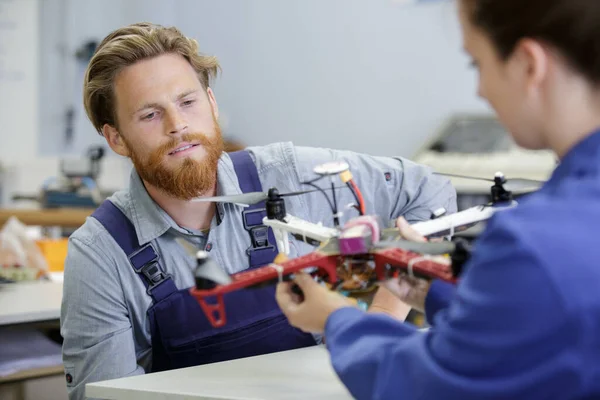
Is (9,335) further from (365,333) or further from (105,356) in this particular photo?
(365,333)

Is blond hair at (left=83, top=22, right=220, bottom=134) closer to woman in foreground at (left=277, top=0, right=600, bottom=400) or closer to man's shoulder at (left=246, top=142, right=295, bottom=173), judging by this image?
man's shoulder at (left=246, top=142, right=295, bottom=173)

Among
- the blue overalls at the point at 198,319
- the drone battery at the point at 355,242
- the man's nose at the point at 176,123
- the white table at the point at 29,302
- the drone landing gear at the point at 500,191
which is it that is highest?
the man's nose at the point at 176,123

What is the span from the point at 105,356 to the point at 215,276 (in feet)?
2.37

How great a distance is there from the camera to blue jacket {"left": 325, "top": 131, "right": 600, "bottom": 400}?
82cm

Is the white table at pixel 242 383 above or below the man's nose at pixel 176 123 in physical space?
below

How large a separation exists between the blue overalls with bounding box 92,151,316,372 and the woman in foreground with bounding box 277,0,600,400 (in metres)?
0.90

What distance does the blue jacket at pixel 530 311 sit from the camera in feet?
2.70

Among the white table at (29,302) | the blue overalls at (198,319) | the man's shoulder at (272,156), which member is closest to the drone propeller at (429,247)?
the blue overalls at (198,319)

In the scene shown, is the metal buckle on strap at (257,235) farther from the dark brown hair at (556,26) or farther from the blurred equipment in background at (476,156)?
the blurred equipment in background at (476,156)

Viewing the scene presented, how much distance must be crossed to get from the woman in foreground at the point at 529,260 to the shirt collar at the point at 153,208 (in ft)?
3.36

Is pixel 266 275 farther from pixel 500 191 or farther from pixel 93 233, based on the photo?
pixel 93 233

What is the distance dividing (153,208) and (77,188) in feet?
8.77

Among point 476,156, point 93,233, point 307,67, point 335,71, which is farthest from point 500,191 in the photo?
point 307,67

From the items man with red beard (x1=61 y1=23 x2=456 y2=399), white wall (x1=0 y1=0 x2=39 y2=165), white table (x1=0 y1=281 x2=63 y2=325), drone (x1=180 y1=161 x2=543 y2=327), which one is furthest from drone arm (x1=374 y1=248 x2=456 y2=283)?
white wall (x1=0 y1=0 x2=39 y2=165)
